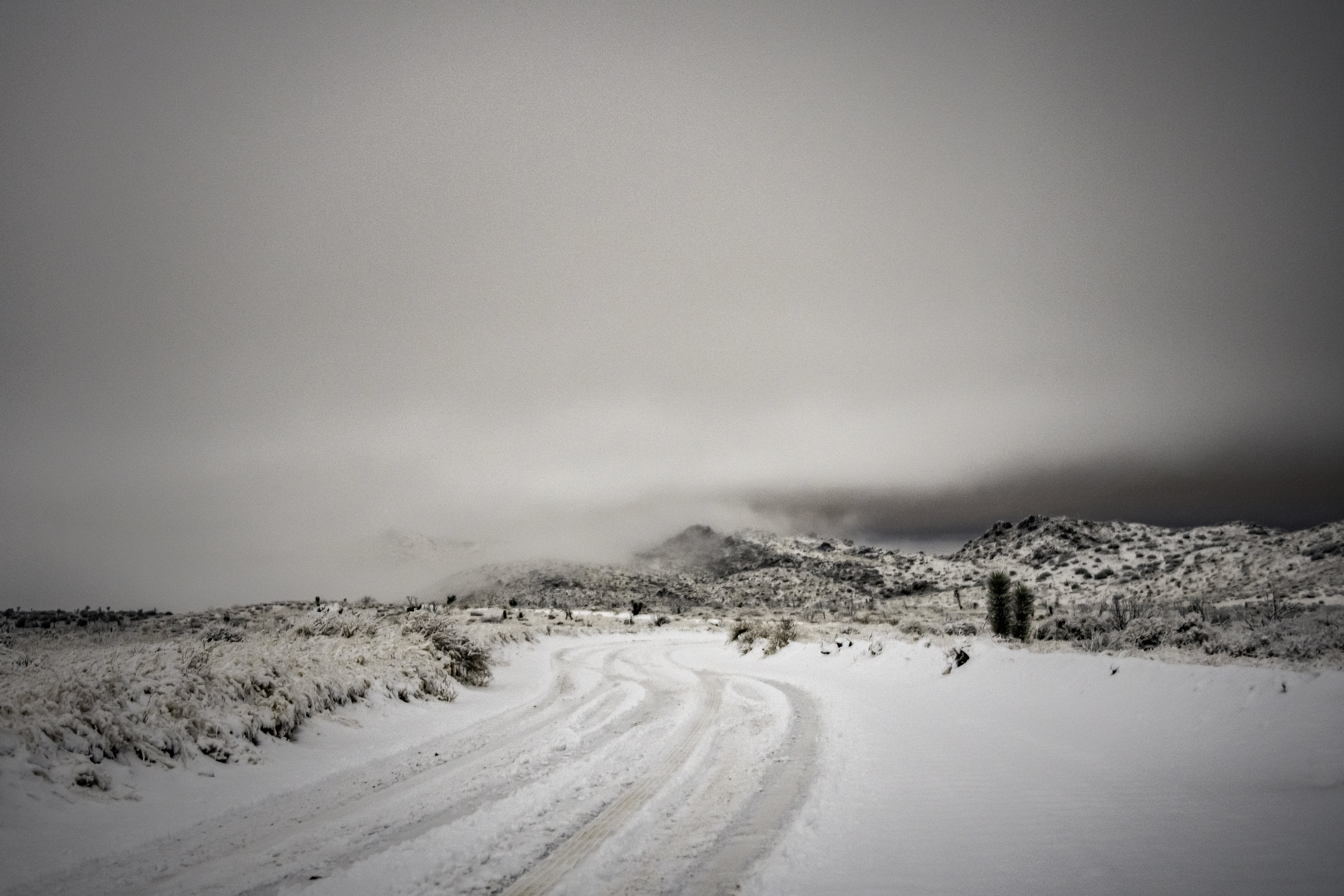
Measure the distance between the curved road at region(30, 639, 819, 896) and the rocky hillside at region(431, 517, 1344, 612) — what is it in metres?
46.9

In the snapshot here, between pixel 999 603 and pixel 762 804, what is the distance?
29914 mm

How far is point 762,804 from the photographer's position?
6.89 meters

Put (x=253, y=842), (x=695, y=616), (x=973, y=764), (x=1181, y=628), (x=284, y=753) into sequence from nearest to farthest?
1. (x=253, y=842)
2. (x=973, y=764)
3. (x=284, y=753)
4. (x=1181, y=628)
5. (x=695, y=616)

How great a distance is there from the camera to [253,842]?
19.4 ft

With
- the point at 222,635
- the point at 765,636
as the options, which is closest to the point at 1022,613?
the point at 765,636

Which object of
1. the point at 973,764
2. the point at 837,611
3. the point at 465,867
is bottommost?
the point at 837,611

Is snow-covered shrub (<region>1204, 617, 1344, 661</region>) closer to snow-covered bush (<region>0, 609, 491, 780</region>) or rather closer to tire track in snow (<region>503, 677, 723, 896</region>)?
tire track in snow (<region>503, 677, 723, 896</region>)

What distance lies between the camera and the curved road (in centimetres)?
497

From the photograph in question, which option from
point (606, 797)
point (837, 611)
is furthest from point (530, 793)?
point (837, 611)

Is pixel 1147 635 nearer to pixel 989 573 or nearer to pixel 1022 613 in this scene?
pixel 1022 613

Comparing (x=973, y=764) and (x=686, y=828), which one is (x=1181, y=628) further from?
(x=686, y=828)

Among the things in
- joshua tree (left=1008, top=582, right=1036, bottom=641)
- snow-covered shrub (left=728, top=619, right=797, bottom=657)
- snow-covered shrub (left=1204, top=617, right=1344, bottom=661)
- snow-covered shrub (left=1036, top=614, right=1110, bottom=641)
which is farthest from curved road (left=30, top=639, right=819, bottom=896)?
joshua tree (left=1008, top=582, right=1036, bottom=641)

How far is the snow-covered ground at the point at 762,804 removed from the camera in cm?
490

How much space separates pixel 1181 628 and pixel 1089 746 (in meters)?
10.7
